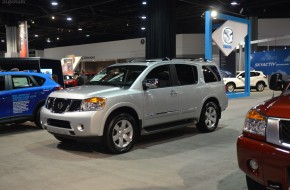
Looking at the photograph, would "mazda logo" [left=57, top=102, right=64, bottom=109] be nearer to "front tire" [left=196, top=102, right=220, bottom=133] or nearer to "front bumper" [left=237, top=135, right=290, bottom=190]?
"front tire" [left=196, top=102, right=220, bottom=133]

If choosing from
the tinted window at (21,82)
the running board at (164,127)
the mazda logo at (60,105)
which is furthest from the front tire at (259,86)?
the mazda logo at (60,105)

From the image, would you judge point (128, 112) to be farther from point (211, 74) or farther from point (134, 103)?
point (211, 74)

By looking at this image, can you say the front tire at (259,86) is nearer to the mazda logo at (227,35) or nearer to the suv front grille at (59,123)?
the mazda logo at (227,35)

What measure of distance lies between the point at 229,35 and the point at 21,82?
11.8m

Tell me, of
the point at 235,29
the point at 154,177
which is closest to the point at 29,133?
the point at 154,177

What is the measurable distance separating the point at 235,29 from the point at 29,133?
41.8 ft

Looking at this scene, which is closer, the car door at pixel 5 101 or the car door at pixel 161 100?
the car door at pixel 161 100

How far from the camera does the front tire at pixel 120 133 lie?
6305 millimetres

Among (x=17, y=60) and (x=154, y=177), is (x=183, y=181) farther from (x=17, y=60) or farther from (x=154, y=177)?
(x=17, y=60)

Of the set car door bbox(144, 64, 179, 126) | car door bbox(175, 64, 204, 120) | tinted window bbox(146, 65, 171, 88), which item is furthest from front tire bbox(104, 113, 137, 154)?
car door bbox(175, 64, 204, 120)

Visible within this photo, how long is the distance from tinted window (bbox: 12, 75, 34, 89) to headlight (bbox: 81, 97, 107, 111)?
10.9 ft

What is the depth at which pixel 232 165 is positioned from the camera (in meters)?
5.66

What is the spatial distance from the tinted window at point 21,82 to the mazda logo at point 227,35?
11.0m

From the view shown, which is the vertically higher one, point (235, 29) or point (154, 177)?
point (235, 29)
